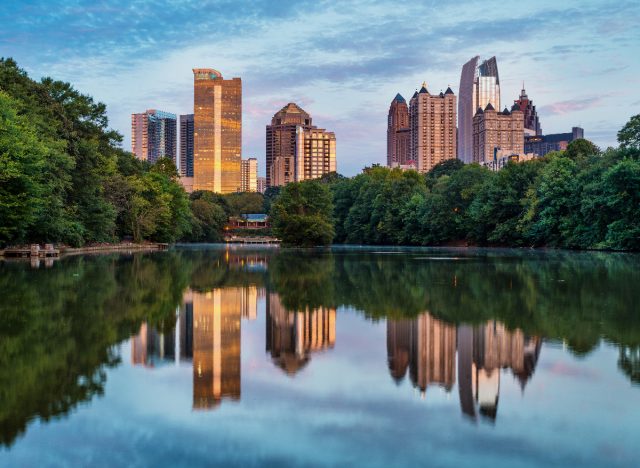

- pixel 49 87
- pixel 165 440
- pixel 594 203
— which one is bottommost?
pixel 165 440

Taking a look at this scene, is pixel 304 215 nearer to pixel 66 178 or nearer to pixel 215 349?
pixel 66 178

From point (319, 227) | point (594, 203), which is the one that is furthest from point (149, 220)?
point (594, 203)

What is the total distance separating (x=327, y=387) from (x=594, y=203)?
54.3m

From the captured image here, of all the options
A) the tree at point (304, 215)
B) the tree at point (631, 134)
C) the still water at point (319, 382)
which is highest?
the tree at point (631, 134)

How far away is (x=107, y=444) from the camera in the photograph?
603 centimetres

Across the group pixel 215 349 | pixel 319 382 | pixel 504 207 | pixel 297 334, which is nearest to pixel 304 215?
pixel 504 207

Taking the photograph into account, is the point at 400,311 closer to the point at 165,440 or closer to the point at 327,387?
the point at 327,387

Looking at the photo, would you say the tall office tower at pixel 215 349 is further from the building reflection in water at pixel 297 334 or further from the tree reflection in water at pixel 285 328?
the building reflection in water at pixel 297 334

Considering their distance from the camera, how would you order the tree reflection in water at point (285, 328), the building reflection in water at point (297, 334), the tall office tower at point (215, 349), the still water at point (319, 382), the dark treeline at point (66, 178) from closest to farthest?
the still water at point (319, 382), the tall office tower at point (215, 349), the tree reflection in water at point (285, 328), the building reflection in water at point (297, 334), the dark treeline at point (66, 178)

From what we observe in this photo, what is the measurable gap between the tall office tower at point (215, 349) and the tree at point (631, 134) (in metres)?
48.0

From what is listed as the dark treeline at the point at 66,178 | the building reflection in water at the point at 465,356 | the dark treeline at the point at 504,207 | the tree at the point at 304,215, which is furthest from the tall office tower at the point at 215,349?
the tree at the point at 304,215

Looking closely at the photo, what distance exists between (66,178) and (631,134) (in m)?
41.5

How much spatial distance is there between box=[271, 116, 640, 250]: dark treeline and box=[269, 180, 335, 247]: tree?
102 mm

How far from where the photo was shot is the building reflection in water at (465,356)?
800 cm
